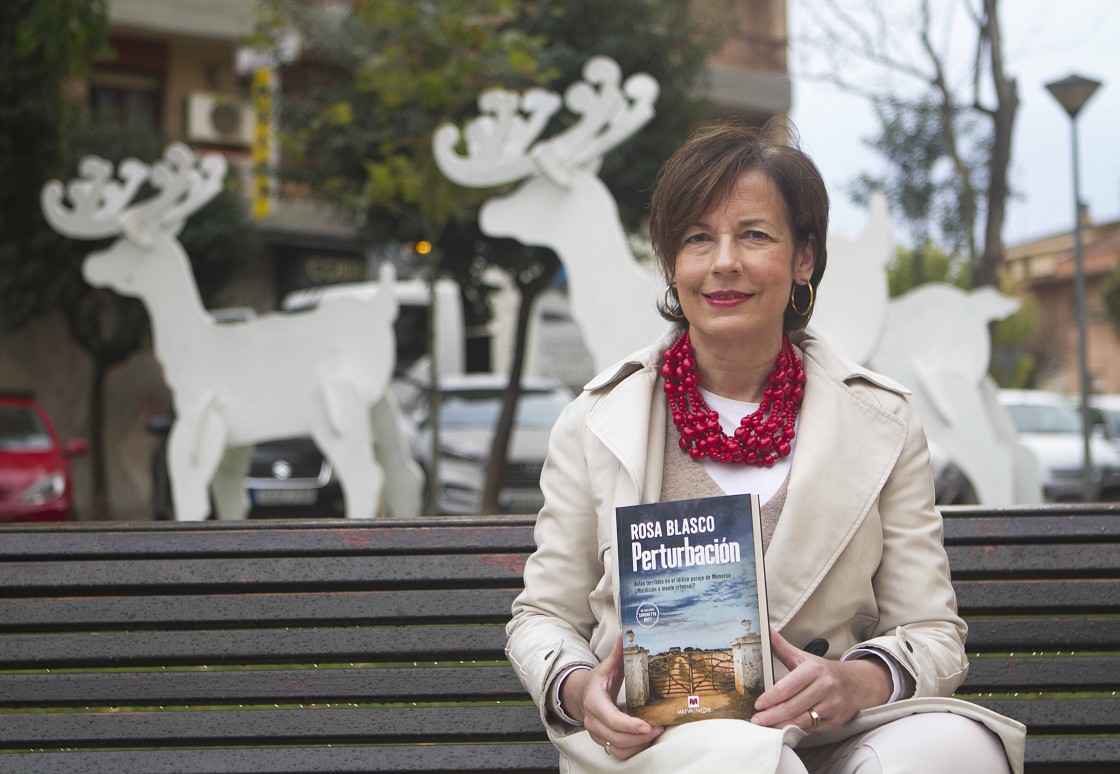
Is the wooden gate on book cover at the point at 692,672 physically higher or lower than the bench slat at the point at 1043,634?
higher

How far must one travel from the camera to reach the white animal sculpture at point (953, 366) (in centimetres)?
810

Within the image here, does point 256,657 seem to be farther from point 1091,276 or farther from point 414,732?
point 1091,276

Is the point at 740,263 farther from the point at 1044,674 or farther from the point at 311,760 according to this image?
the point at 311,760

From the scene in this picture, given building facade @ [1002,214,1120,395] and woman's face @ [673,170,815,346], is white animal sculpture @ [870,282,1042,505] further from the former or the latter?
building facade @ [1002,214,1120,395]

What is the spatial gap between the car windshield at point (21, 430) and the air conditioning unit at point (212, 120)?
29.8 ft

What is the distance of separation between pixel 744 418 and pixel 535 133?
5.65 m

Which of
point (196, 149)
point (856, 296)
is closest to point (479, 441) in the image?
point (856, 296)

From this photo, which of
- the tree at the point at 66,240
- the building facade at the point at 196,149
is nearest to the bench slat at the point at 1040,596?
the tree at the point at 66,240

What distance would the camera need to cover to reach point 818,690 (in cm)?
196

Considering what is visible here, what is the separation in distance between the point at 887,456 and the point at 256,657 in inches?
53.3

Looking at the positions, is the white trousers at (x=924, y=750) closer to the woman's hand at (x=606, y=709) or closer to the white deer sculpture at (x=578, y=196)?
the woman's hand at (x=606, y=709)

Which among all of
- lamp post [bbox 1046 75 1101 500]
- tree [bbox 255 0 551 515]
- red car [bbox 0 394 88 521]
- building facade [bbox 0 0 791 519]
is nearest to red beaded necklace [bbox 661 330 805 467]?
tree [bbox 255 0 551 515]

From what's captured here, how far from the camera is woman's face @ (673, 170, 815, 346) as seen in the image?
2248 mm

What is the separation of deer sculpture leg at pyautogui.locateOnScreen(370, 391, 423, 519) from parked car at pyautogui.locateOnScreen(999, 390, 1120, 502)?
8089 millimetres
